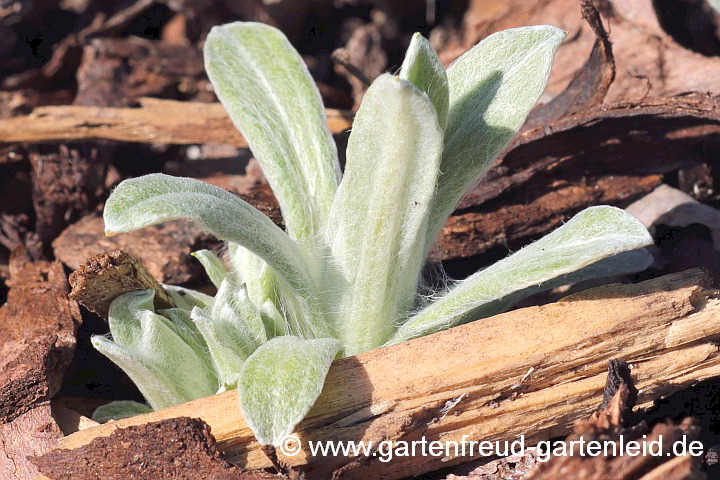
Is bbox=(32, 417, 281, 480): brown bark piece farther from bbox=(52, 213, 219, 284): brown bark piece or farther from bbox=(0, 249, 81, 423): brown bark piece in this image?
bbox=(52, 213, 219, 284): brown bark piece

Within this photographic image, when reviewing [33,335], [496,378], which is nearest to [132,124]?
[33,335]

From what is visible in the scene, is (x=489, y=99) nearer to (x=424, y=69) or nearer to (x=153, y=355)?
(x=424, y=69)

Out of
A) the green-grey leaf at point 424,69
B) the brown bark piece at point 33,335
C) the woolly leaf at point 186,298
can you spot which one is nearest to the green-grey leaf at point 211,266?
the woolly leaf at point 186,298

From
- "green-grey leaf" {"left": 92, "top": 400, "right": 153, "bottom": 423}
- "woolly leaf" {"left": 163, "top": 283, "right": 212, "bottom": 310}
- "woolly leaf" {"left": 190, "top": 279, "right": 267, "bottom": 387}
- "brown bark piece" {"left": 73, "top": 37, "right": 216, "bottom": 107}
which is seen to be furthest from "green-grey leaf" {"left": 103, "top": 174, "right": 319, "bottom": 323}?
"brown bark piece" {"left": 73, "top": 37, "right": 216, "bottom": 107}

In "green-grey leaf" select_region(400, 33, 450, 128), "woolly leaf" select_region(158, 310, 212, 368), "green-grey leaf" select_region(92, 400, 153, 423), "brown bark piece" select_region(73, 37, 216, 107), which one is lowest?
"green-grey leaf" select_region(92, 400, 153, 423)

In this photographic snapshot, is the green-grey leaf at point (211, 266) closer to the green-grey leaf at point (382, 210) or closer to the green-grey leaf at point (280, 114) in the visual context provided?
the green-grey leaf at point (280, 114)

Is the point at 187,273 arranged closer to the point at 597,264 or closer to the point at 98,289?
the point at 98,289
